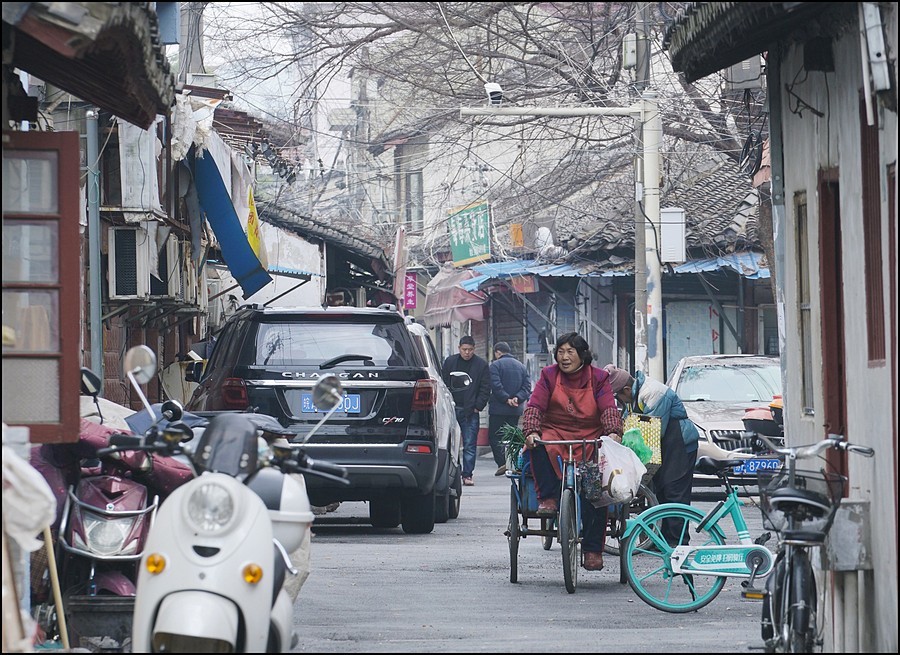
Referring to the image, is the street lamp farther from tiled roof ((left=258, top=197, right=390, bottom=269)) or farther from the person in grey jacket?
tiled roof ((left=258, top=197, right=390, bottom=269))

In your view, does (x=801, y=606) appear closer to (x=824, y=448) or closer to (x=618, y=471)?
(x=824, y=448)

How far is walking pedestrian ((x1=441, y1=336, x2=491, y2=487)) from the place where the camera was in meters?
22.0

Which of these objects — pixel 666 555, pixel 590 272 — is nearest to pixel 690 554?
pixel 666 555

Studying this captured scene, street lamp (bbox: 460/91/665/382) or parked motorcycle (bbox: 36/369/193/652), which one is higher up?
street lamp (bbox: 460/91/665/382)

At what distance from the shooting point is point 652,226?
2042 centimetres

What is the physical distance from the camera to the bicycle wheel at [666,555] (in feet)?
33.2

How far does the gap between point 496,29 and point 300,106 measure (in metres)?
3.06

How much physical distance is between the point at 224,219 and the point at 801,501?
1331 centimetres

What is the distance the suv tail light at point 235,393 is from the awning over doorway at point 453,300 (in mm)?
19550

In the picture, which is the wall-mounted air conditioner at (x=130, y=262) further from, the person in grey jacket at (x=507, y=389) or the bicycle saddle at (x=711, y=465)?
the bicycle saddle at (x=711, y=465)

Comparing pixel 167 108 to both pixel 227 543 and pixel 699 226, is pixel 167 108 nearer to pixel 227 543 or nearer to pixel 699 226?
pixel 227 543

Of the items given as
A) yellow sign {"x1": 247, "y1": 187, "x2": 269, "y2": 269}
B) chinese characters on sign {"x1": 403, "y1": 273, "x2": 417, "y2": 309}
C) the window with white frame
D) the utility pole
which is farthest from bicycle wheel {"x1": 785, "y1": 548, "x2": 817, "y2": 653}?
chinese characters on sign {"x1": 403, "y1": 273, "x2": 417, "y2": 309}

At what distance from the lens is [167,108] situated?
874 cm

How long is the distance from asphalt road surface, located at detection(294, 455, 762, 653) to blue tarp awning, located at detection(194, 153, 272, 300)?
19.8ft
